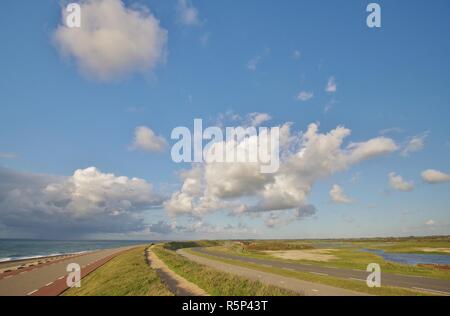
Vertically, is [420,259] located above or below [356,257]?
below

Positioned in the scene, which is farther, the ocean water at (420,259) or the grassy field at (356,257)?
the ocean water at (420,259)

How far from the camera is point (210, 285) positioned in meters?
22.0

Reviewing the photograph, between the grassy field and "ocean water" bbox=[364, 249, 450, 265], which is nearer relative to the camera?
the grassy field

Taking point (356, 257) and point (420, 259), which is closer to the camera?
point (356, 257)
